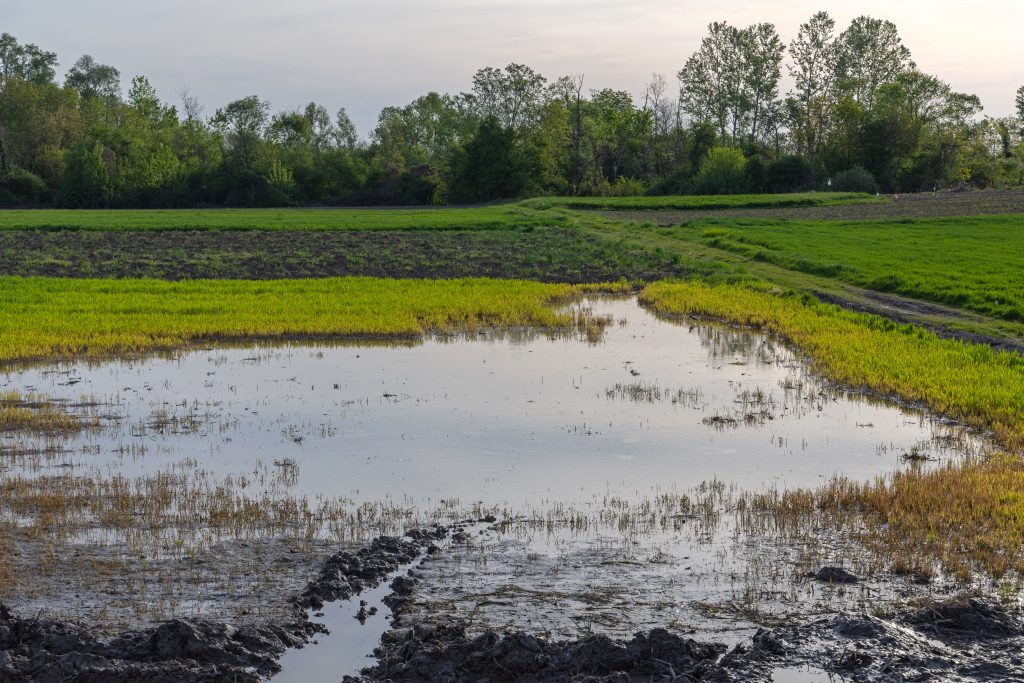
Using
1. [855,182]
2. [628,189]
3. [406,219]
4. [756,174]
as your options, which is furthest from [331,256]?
[756,174]

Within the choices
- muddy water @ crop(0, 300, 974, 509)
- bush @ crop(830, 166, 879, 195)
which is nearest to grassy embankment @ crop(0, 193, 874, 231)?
bush @ crop(830, 166, 879, 195)

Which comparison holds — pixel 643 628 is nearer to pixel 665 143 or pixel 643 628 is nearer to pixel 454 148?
pixel 454 148

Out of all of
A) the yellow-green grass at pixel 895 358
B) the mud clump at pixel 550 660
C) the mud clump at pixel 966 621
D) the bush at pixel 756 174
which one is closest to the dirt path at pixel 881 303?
the yellow-green grass at pixel 895 358

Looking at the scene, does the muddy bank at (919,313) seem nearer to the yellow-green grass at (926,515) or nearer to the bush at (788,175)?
the yellow-green grass at (926,515)

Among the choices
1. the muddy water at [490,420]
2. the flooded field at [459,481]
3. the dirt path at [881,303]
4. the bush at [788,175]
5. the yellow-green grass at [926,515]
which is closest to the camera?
the flooded field at [459,481]

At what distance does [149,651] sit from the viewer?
7.04 m

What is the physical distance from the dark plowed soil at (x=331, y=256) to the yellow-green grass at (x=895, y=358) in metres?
8.19

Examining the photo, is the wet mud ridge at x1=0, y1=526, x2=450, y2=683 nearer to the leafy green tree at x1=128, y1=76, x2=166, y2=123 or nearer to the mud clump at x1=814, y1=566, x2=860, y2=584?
the mud clump at x1=814, y1=566, x2=860, y2=584

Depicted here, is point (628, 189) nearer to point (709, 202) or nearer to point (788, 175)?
point (788, 175)

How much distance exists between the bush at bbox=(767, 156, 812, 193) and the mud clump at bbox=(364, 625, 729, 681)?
80724 mm

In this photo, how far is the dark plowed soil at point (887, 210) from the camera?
181 ft

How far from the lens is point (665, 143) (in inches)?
4026

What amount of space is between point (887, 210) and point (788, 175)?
2642 centimetres

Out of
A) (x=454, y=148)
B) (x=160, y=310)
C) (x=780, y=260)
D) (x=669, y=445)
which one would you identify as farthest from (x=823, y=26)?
(x=669, y=445)
